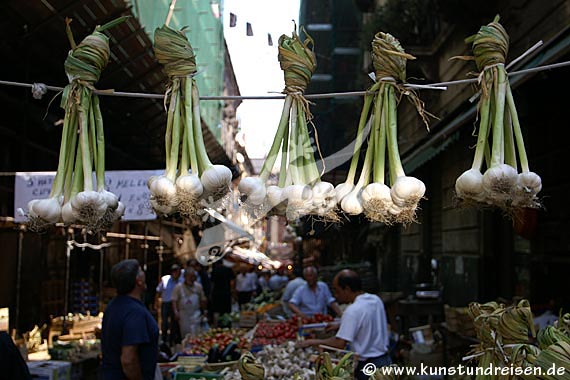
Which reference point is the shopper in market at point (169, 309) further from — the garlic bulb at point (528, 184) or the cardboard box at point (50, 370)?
the garlic bulb at point (528, 184)

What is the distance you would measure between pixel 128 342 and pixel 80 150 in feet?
6.23

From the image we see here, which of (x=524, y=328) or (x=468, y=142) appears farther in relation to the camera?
(x=468, y=142)

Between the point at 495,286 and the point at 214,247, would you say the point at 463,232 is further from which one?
the point at 214,247

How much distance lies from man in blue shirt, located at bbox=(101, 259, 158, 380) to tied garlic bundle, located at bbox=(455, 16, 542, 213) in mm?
2677

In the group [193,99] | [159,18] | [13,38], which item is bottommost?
[193,99]

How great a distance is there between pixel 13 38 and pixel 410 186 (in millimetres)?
6316

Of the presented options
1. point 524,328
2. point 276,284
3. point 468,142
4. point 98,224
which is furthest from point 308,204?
point 276,284

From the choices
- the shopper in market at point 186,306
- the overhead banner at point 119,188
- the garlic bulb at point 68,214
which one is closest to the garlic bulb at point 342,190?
the garlic bulb at point 68,214

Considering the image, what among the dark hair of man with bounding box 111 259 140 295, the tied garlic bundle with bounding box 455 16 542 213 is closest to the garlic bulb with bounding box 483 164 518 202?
the tied garlic bundle with bounding box 455 16 542 213

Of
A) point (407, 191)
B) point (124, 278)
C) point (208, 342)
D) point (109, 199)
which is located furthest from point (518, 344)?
point (208, 342)

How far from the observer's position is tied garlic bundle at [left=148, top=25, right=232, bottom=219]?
7.36 feet

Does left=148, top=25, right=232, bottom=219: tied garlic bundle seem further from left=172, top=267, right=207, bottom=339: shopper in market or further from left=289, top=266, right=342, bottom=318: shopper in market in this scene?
left=172, top=267, right=207, bottom=339: shopper in market

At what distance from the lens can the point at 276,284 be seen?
19.3 meters

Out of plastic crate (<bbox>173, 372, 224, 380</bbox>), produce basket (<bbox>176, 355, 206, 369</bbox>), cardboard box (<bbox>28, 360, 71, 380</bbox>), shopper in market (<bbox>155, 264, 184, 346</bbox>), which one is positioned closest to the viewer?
plastic crate (<bbox>173, 372, 224, 380</bbox>)
